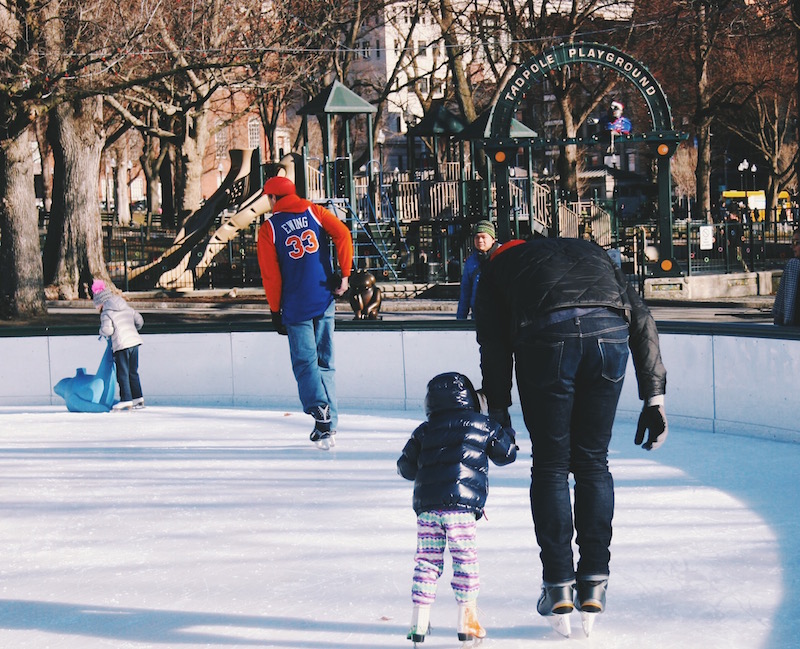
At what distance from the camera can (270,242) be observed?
738cm

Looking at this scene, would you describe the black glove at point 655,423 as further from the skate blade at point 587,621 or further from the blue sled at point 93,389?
the blue sled at point 93,389

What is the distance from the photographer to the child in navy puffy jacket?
155 inches

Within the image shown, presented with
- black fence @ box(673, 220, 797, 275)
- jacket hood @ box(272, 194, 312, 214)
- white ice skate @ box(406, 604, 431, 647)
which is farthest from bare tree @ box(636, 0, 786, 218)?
white ice skate @ box(406, 604, 431, 647)

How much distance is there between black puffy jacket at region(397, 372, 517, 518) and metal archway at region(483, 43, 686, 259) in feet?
56.6

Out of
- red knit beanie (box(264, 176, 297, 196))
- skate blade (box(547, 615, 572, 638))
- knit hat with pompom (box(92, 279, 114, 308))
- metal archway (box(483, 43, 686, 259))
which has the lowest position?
skate blade (box(547, 615, 572, 638))

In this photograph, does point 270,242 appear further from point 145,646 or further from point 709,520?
point 145,646

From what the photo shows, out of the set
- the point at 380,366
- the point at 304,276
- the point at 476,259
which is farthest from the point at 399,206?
the point at 304,276

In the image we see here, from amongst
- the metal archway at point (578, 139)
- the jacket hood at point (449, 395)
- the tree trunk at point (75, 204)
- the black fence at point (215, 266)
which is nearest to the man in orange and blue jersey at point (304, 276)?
the jacket hood at point (449, 395)

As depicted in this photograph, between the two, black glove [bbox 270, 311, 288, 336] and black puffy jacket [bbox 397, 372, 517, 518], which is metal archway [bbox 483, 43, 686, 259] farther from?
black puffy jacket [bbox 397, 372, 517, 518]

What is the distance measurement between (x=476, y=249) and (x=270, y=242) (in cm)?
203

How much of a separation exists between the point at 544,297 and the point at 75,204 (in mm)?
20217

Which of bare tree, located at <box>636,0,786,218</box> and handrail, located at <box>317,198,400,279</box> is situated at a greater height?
bare tree, located at <box>636,0,786,218</box>

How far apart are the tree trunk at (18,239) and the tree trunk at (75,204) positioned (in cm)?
206

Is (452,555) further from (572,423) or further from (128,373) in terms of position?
(128,373)
